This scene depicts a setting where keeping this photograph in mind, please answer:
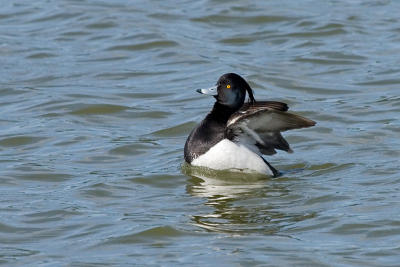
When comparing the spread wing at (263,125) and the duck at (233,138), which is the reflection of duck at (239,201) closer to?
the duck at (233,138)

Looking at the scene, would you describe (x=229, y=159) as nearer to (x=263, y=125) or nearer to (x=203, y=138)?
(x=203, y=138)

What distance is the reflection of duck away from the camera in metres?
8.31

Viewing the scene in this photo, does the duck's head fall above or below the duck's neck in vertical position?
above

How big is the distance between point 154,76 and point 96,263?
715 centimetres

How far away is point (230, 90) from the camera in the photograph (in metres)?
10.0

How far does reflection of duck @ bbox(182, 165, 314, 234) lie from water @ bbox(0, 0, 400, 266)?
2 cm

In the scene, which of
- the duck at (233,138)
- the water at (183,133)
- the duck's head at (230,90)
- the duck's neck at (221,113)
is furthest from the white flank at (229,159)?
the duck's head at (230,90)

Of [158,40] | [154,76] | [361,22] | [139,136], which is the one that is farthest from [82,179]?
[361,22]

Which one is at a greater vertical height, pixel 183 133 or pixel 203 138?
pixel 203 138

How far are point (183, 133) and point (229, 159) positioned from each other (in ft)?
6.60

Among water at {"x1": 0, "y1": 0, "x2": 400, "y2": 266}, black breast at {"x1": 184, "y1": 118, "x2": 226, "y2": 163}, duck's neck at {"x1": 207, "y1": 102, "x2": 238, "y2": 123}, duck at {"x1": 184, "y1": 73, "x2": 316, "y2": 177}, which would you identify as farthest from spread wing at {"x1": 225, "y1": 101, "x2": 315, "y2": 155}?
water at {"x1": 0, "y1": 0, "x2": 400, "y2": 266}

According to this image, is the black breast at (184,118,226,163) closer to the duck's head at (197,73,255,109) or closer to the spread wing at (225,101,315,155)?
the spread wing at (225,101,315,155)

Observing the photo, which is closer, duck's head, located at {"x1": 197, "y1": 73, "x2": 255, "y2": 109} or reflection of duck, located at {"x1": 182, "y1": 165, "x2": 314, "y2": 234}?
reflection of duck, located at {"x1": 182, "y1": 165, "x2": 314, "y2": 234}

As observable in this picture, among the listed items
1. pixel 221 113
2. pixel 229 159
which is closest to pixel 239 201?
pixel 229 159
